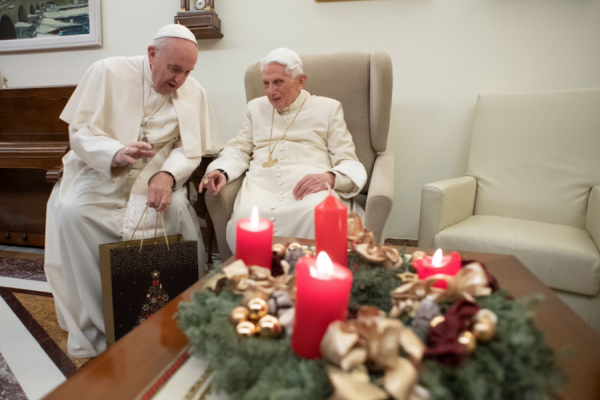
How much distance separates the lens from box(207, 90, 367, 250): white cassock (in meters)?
1.89

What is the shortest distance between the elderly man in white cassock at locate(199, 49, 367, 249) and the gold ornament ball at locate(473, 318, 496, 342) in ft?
3.91

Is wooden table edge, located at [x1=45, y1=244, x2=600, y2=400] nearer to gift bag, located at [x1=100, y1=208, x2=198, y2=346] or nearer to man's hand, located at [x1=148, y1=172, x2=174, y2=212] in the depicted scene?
gift bag, located at [x1=100, y1=208, x2=198, y2=346]

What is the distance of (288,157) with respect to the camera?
207 cm

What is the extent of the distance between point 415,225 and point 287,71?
1.57m

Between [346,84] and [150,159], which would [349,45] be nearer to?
[346,84]

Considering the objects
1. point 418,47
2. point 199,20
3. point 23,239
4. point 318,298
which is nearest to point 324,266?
point 318,298

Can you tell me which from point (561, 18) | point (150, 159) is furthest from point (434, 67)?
point (150, 159)

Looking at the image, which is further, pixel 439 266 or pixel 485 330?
pixel 439 266

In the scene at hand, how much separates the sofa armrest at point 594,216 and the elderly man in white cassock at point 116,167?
6.03ft

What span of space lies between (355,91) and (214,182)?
3.54ft

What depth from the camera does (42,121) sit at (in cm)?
282

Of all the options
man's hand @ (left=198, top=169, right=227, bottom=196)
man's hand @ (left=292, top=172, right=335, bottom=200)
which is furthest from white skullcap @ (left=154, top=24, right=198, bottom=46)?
man's hand @ (left=292, top=172, right=335, bottom=200)

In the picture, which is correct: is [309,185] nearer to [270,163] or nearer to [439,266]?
[270,163]

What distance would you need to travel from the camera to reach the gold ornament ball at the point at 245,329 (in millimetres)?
653
